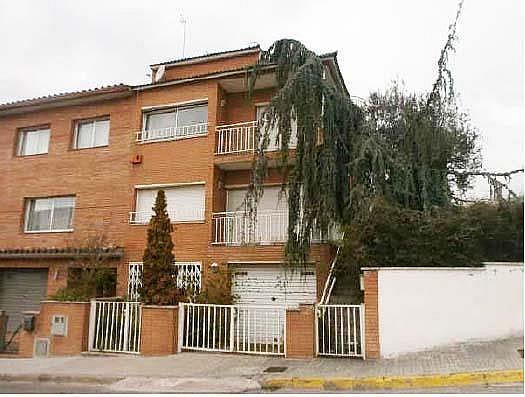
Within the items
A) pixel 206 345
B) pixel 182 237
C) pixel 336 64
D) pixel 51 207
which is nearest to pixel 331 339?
pixel 206 345

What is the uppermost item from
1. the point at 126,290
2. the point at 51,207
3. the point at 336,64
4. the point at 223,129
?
the point at 336,64

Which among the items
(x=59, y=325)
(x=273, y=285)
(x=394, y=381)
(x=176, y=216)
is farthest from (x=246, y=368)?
(x=176, y=216)

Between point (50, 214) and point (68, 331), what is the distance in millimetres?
5570

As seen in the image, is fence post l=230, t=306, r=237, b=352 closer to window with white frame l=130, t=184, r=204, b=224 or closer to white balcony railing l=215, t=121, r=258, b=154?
window with white frame l=130, t=184, r=204, b=224

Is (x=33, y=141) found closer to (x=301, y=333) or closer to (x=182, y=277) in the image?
(x=182, y=277)

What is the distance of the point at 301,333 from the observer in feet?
28.7

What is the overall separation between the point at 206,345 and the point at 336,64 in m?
8.52

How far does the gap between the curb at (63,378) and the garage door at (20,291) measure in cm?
578

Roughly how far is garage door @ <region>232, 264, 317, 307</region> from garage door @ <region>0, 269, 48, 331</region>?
6181 millimetres

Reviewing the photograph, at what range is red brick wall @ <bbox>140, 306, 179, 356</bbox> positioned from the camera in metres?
9.59

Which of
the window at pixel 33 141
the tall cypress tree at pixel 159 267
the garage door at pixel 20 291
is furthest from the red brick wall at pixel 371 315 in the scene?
the window at pixel 33 141

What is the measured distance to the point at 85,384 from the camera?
7.97 m

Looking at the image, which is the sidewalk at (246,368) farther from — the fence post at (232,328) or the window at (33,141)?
the window at (33,141)

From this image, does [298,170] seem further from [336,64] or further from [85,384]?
[85,384]
